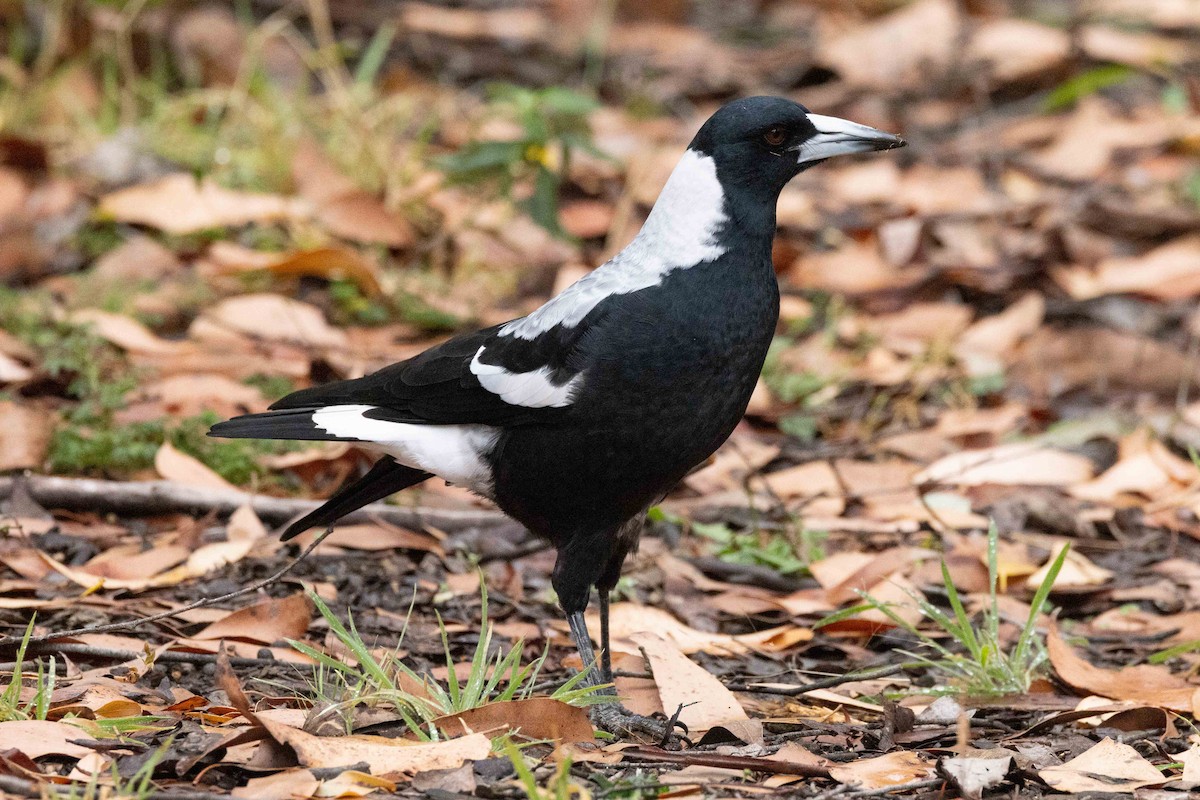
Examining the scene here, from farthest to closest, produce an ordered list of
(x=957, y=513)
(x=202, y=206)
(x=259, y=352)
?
(x=202, y=206) < (x=259, y=352) < (x=957, y=513)

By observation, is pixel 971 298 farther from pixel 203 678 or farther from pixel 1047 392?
pixel 203 678

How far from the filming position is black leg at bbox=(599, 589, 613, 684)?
3.20 meters

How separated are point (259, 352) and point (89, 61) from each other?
8.34ft

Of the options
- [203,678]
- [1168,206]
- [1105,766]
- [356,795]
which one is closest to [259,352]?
[203,678]

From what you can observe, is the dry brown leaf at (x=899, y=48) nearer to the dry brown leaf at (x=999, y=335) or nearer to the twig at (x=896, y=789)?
the dry brown leaf at (x=999, y=335)

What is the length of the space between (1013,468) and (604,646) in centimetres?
169

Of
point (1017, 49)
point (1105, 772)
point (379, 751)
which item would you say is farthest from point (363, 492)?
point (1017, 49)

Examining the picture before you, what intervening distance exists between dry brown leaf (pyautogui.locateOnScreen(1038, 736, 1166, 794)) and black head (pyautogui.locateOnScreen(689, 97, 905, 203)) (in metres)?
1.41

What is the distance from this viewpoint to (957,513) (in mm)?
4145

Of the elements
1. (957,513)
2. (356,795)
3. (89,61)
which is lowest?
(957,513)

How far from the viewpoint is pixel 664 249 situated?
3.26 meters

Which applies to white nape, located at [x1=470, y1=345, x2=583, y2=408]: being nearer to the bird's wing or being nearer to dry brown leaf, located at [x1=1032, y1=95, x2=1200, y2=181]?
the bird's wing

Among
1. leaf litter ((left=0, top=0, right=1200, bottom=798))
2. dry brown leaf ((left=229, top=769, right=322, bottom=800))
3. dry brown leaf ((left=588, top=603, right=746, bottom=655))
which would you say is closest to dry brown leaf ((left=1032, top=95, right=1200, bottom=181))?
leaf litter ((left=0, top=0, right=1200, bottom=798))

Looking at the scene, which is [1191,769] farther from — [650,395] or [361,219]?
[361,219]
